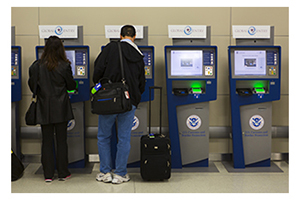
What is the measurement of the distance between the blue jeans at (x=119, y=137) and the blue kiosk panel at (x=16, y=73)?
1.24 m

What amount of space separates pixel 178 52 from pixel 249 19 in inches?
48.7

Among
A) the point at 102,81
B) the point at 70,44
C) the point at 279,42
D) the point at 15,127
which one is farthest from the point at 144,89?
the point at 279,42

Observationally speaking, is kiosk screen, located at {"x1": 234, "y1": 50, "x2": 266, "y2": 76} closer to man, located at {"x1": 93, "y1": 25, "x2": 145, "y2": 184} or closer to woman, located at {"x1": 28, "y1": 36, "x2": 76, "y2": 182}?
man, located at {"x1": 93, "y1": 25, "x2": 145, "y2": 184}

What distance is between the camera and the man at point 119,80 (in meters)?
3.36

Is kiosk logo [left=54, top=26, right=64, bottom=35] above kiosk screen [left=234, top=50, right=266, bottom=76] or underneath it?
above

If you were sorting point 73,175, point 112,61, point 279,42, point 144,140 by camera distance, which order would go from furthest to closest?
1. point 279,42
2. point 73,175
3. point 144,140
4. point 112,61

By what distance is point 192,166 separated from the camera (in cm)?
416

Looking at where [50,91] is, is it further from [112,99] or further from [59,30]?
[59,30]

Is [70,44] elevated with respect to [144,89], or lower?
elevated

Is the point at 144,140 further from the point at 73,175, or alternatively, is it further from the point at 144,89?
the point at 73,175

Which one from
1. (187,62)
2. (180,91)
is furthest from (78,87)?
(187,62)

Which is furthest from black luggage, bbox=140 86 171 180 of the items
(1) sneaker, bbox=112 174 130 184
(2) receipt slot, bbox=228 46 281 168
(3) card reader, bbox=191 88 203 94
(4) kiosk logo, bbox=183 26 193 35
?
(4) kiosk logo, bbox=183 26 193 35

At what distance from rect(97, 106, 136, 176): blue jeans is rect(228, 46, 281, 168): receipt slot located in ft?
4.73

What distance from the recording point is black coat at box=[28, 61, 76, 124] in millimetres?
3469
